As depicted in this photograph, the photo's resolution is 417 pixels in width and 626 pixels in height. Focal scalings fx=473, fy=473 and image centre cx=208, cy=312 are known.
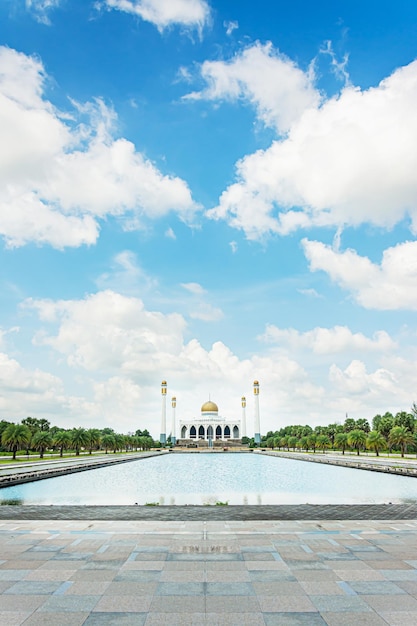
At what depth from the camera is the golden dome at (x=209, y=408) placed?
151625mm

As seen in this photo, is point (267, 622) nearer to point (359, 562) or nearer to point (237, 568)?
point (237, 568)

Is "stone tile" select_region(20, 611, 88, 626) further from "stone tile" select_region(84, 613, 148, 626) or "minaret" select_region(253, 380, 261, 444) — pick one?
"minaret" select_region(253, 380, 261, 444)

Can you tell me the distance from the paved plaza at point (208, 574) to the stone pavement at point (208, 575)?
0.06ft

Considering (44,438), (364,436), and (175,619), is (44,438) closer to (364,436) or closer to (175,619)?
(364,436)

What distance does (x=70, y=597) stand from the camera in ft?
22.4

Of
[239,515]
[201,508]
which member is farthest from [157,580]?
[201,508]

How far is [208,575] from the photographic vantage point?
784cm

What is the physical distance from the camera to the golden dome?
15162 cm

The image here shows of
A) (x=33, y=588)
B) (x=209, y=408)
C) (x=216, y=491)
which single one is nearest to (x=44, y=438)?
(x=216, y=491)

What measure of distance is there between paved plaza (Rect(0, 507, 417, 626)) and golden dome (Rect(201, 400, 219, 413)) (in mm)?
141843

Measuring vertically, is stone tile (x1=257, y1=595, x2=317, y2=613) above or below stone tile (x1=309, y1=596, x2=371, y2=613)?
above

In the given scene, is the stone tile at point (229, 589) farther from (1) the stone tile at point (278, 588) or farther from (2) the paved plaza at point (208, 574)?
(1) the stone tile at point (278, 588)

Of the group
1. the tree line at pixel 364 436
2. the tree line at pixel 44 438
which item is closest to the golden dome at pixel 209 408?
the tree line at pixel 364 436

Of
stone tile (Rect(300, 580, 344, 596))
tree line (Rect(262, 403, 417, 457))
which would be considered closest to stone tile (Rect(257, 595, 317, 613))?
stone tile (Rect(300, 580, 344, 596))
